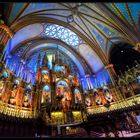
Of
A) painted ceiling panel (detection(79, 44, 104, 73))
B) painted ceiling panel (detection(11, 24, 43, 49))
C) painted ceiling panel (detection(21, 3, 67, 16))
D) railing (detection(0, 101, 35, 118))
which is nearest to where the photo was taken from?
railing (detection(0, 101, 35, 118))

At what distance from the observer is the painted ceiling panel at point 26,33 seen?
14773 millimetres

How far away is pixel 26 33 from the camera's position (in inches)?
631

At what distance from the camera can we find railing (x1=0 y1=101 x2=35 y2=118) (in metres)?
10.6

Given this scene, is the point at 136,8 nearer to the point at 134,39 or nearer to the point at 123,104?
the point at 134,39

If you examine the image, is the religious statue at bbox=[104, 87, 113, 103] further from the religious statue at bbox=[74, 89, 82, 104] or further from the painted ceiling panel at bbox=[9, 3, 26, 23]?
the painted ceiling panel at bbox=[9, 3, 26, 23]

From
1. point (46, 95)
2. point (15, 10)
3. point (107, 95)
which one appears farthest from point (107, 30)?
point (46, 95)

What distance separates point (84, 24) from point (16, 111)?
13.2 metres

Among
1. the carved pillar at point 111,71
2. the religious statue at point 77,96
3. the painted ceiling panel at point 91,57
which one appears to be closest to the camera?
the religious statue at point 77,96

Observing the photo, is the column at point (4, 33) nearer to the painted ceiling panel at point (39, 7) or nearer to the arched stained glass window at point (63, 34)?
the painted ceiling panel at point (39, 7)

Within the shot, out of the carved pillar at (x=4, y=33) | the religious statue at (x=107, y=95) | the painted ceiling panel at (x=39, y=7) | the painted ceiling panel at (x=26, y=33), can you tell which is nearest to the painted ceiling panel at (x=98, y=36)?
the painted ceiling panel at (x=39, y=7)

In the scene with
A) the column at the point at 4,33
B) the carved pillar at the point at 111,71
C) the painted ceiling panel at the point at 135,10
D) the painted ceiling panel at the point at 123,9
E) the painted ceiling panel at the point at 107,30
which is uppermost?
the painted ceiling panel at the point at 107,30

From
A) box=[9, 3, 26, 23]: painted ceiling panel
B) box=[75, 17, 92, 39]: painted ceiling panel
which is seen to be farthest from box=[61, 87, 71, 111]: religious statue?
box=[9, 3, 26, 23]: painted ceiling panel

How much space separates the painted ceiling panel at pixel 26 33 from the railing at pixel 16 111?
23.3 feet

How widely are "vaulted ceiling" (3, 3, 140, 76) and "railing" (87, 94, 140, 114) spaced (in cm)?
561
